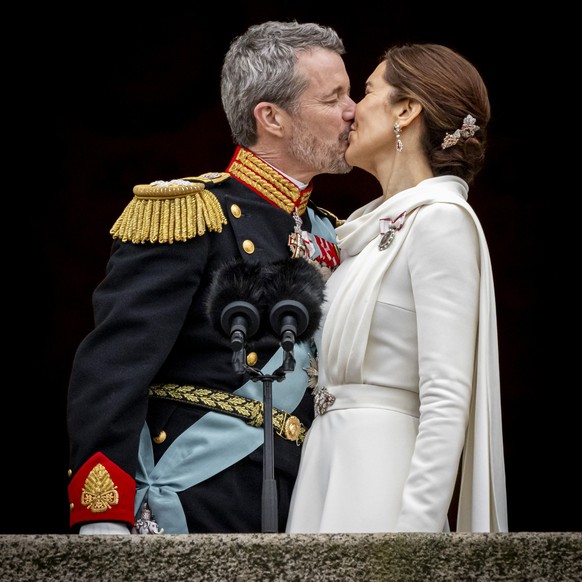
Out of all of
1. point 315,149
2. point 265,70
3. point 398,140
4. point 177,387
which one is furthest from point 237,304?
point 265,70

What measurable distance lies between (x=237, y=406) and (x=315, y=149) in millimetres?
645

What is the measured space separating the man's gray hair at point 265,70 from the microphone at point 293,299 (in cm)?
93

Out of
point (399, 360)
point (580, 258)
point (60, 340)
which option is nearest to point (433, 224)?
point (399, 360)

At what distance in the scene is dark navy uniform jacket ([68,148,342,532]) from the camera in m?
2.68

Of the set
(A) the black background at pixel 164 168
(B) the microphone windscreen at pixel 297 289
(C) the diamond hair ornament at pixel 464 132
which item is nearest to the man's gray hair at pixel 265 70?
(C) the diamond hair ornament at pixel 464 132

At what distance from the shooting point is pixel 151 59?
468 cm

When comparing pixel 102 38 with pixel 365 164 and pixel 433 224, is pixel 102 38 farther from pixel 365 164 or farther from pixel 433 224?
pixel 433 224

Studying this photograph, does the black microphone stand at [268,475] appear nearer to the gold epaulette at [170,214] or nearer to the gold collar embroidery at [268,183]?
the gold epaulette at [170,214]

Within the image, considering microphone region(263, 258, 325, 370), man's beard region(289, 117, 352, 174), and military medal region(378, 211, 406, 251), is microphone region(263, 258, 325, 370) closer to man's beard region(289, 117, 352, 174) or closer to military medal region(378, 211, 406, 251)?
military medal region(378, 211, 406, 251)

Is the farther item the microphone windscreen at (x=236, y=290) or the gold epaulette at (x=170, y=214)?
the gold epaulette at (x=170, y=214)

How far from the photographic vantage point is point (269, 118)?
10.4ft

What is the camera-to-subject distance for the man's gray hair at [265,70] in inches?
125

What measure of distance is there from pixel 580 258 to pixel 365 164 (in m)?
1.60

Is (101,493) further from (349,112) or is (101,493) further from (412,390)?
(349,112)
